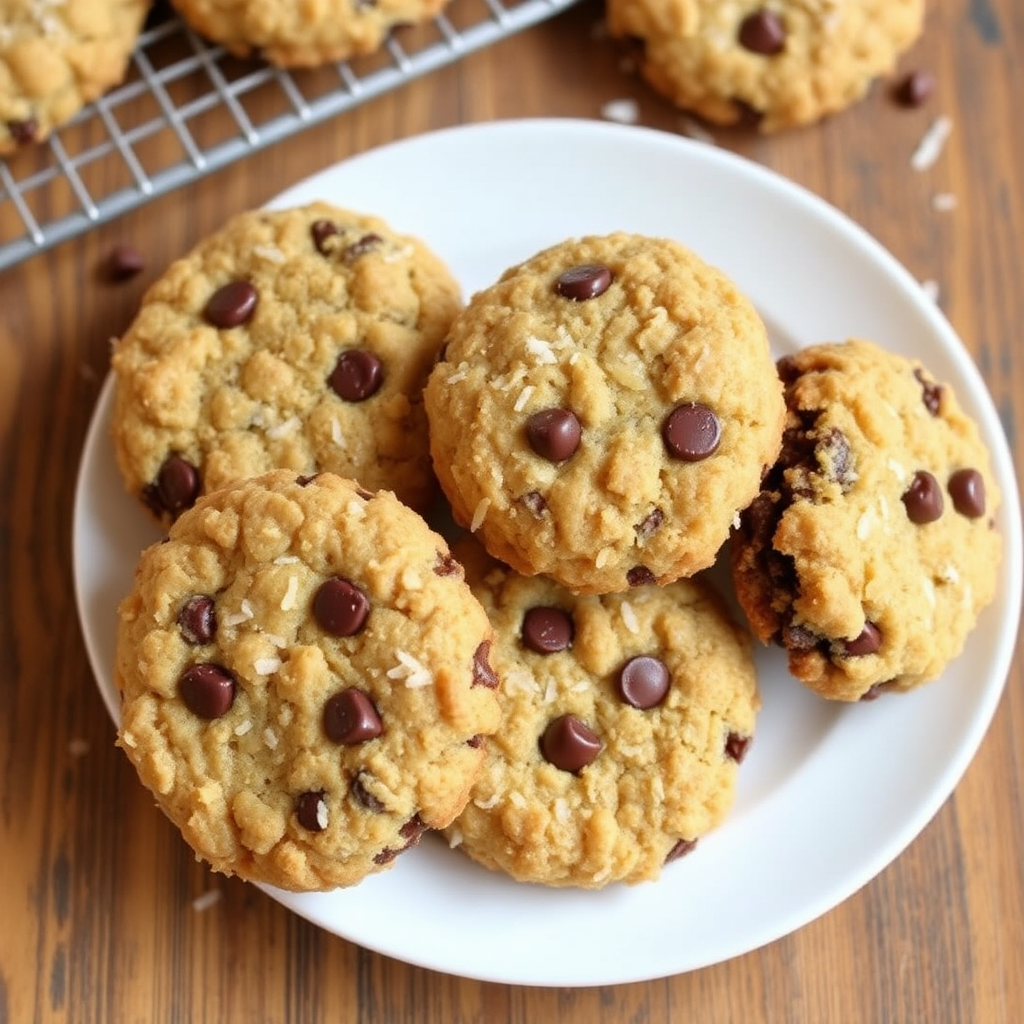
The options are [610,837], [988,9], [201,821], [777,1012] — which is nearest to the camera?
[201,821]

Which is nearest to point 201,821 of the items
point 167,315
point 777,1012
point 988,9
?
point 167,315

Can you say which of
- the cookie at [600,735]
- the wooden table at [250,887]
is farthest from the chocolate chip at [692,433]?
the wooden table at [250,887]

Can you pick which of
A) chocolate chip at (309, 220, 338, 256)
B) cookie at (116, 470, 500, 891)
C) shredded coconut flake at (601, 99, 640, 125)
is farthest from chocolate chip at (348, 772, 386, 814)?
shredded coconut flake at (601, 99, 640, 125)

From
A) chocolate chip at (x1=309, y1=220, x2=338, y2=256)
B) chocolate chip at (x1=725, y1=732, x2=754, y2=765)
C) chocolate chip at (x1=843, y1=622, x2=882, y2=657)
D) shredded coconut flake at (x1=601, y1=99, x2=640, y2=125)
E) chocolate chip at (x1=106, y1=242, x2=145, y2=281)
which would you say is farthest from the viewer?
shredded coconut flake at (x1=601, y1=99, x2=640, y2=125)

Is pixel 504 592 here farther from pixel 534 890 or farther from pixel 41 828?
pixel 41 828

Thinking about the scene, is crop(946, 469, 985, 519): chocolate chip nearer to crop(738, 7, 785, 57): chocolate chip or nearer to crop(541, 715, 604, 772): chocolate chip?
crop(541, 715, 604, 772): chocolate chip

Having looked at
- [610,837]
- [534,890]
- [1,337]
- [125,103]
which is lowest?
[534,890]

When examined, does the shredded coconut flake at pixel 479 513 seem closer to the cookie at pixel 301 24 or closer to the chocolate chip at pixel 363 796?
the chocolate chip at pixel 363 796
